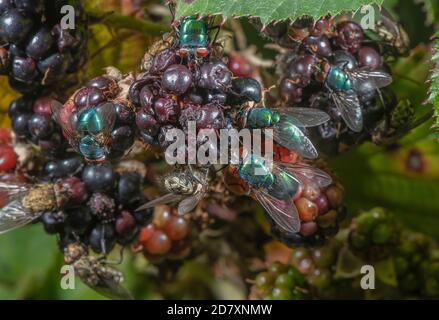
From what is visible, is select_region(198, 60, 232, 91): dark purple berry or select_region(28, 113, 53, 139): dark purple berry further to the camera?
select_region(28, 113, 53, 139): dark purple berry

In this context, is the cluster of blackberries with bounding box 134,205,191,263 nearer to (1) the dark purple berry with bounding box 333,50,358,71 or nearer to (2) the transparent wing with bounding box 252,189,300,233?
(2) the transparent wing with bounding box 252,189,300,233

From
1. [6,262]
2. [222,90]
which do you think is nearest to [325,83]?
[222,90]

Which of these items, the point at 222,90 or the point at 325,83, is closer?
the point at 222,90

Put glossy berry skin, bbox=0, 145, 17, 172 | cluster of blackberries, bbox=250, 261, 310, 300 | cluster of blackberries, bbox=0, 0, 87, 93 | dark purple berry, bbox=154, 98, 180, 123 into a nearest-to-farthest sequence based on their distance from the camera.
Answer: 1. dark purple berry, bbox=154, 98, 180, 123
2. cluster of blackberries, bbox=0, 0, 87, 93
3. glossy berry skin, bbox=0, 145, 17, 172
4. cluster of blackberries, bbox=250, 261, 310, 300

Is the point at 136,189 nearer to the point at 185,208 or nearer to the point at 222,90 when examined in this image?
the point at 185,208

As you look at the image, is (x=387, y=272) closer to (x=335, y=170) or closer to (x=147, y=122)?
(x=335, y=170)

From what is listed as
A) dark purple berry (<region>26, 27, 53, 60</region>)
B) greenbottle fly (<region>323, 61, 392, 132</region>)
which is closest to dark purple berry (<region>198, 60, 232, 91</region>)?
greenbottle fly (<region>323, 61, 392, 132</region>)

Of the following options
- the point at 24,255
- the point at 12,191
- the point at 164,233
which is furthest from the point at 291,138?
the point at 24,255
